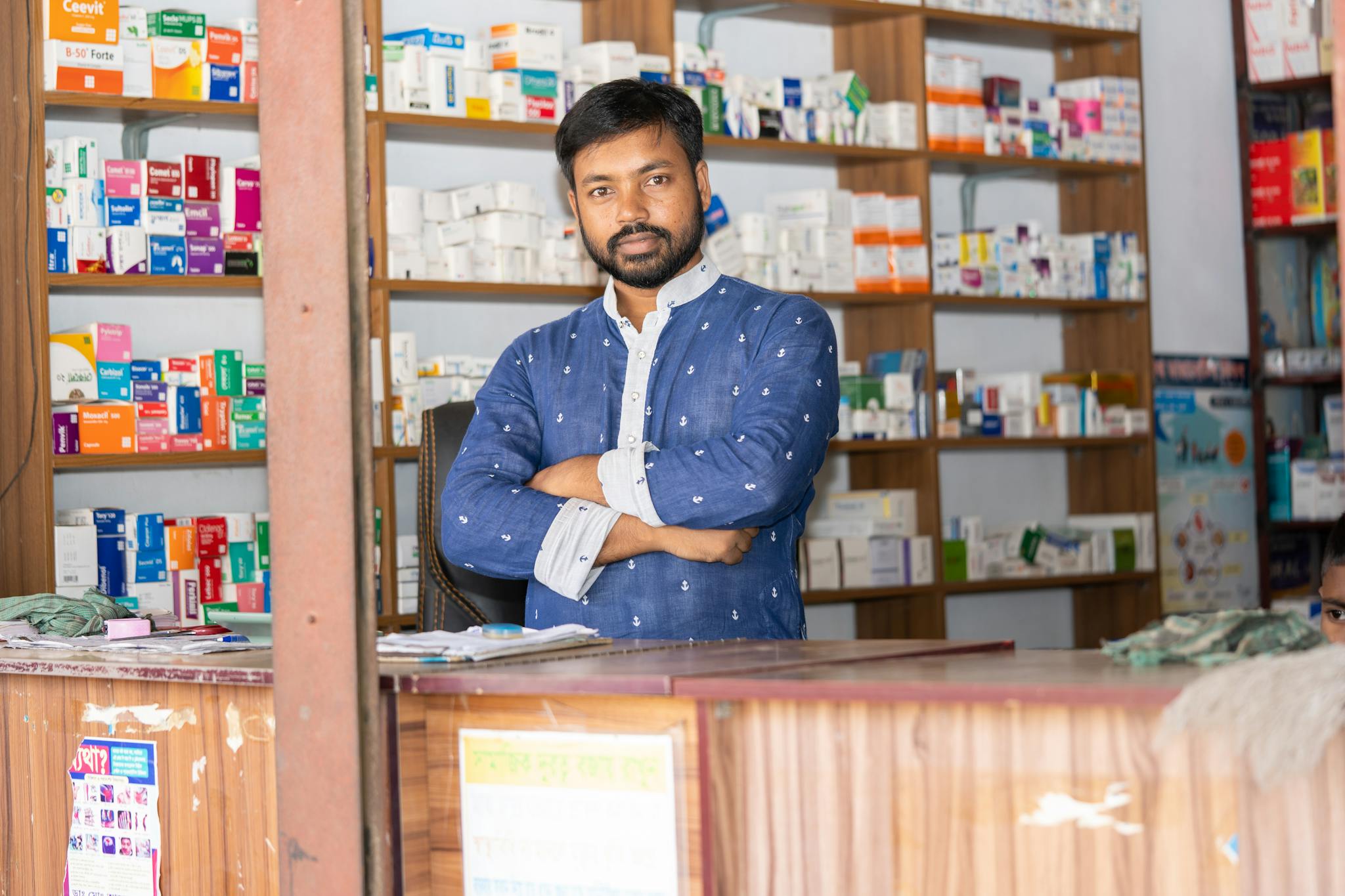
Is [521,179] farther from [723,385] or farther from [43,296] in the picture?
[723,385]

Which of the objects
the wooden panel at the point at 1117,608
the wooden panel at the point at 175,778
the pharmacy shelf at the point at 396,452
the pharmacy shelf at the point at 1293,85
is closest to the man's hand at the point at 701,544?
the wooden panel at the point at 175,778

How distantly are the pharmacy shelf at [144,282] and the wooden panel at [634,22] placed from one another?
1.37 meters

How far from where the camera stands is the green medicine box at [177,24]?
4348 mm

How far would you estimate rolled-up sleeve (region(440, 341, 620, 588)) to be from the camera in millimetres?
2514

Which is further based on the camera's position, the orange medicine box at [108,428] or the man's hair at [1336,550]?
the orange medicine box at [108,428]

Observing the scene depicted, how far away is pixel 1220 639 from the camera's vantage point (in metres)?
1.59

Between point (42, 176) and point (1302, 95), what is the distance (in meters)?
4.74

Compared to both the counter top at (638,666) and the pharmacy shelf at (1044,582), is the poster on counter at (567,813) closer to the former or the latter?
the counter top at (638,666)

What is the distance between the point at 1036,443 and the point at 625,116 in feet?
11.6

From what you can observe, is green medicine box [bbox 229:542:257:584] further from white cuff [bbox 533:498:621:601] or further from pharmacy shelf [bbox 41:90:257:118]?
white cuff [bbox 533:498:621:601]

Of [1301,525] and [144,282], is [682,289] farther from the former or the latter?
[1301,525]

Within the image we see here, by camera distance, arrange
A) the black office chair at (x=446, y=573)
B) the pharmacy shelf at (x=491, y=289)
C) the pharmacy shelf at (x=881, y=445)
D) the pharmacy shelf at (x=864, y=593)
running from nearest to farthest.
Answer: the black office chair at (x=446, y=573) → the pharmacy shelf at (x=491, y=289) → the pharmacy shelf at (x=864, y=593) → the pharmacy shelf at (x=881, y=445)

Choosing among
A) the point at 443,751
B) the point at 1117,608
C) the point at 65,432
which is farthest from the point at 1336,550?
the point at 1117,608

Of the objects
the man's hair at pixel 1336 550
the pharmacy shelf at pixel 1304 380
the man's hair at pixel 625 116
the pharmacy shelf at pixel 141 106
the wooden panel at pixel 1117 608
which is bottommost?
the wooden panel at pixel 1117 608
